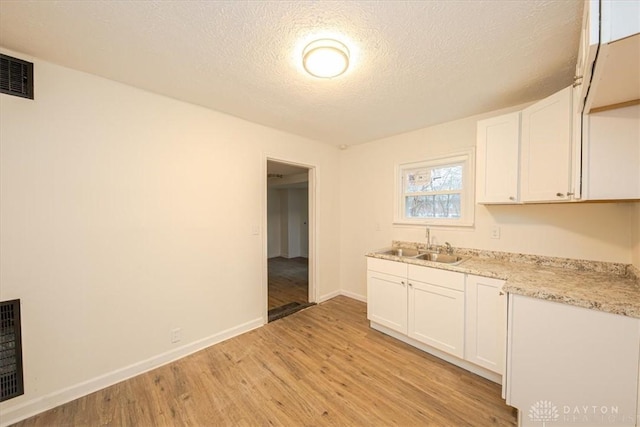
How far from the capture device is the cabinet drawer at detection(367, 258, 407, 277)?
2432mm

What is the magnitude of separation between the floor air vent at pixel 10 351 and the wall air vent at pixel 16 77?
1339 mm

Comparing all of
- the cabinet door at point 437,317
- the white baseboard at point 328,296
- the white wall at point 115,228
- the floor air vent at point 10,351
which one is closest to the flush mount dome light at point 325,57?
the white wall at point 115,228

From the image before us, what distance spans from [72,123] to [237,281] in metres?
1.89

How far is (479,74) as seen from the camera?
177 centimetres

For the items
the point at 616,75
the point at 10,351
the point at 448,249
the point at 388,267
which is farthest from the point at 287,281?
the point at 616,75

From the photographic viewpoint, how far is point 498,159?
208 centimetres

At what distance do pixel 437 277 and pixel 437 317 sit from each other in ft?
1.21

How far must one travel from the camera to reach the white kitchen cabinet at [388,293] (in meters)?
2.43

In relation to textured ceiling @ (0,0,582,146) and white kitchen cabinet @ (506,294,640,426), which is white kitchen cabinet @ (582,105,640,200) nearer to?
textured ceiling @ (0,0,582,146)

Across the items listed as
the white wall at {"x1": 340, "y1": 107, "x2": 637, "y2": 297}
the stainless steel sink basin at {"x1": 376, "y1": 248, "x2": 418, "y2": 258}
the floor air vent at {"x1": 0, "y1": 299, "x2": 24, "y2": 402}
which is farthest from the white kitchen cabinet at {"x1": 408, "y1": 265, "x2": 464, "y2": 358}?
the floor air vent at {"x1": 0, "y1": 299, "x2": 24, "y2": 402}

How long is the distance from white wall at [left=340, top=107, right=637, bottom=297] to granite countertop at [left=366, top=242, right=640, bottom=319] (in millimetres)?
77

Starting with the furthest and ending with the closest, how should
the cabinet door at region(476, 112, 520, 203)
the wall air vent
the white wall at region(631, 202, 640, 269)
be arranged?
the cabinet door at region(476, 112, 520, 203), the white wall at region(631, 202, 640, 269), the wall air vent

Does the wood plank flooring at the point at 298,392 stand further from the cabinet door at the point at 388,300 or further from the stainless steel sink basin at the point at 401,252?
the stainless steel sink basin at the point at 401,252

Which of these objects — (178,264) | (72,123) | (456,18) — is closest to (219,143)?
(72,123)
